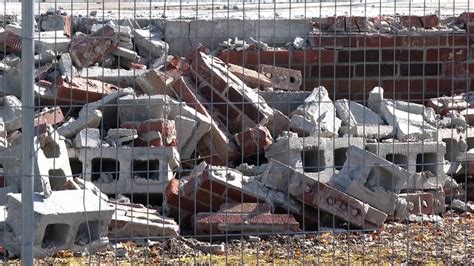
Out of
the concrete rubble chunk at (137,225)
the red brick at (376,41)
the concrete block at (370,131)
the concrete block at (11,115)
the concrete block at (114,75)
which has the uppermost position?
the red brick at (376,41)

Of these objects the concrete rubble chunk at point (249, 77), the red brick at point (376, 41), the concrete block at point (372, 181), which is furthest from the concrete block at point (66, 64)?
the concrete block at point (372, 181)

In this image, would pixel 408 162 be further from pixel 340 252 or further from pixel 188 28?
pixel 188 28

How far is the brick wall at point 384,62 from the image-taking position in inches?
444

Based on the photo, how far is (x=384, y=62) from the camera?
1132 centimetres

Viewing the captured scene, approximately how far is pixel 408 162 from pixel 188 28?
102 inches

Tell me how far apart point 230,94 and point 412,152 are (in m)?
1.42

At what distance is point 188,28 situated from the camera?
455 inches

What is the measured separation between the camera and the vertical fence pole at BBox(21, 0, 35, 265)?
708 centimetres

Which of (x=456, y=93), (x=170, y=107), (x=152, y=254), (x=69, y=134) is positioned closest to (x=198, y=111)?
(x=170, y=107)

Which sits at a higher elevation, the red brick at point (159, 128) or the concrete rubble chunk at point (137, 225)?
the red brick at point (159, 128)

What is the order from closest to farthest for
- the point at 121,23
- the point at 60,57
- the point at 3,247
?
the point at 3,247
the point at 60,57
the point at 121,23

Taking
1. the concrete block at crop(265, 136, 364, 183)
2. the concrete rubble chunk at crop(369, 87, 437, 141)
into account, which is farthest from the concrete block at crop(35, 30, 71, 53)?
the concrete rubble chunk at crop(369, 87, 437, 141)

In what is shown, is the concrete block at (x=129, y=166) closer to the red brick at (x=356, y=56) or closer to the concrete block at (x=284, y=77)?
the concrete block at (x=284, y=77)

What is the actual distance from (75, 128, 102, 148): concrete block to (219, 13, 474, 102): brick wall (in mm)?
1927
